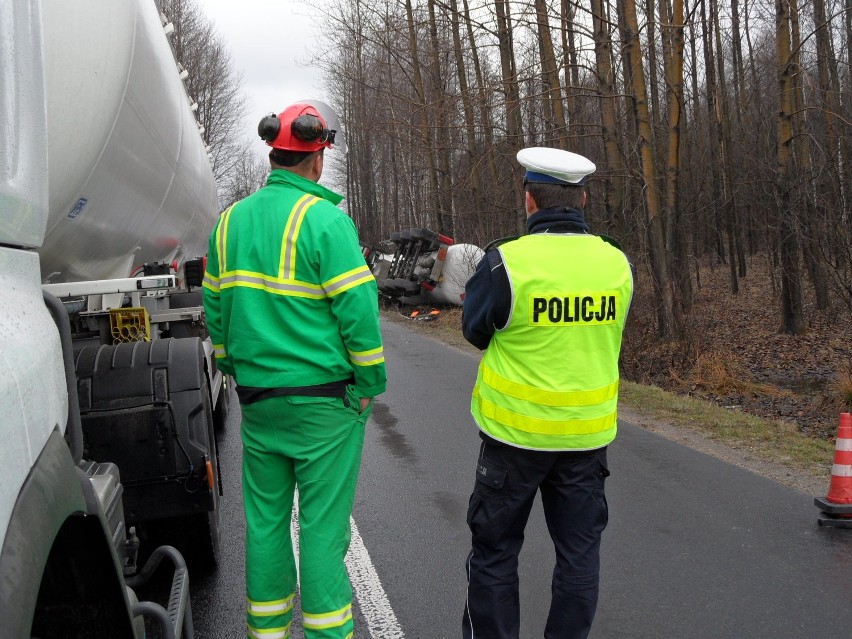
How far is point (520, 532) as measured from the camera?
349 cm

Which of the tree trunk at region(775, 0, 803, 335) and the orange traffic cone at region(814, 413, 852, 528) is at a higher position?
the tree trunk at region(775, 0, 803, 335)

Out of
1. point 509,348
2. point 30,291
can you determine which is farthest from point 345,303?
point 30,291

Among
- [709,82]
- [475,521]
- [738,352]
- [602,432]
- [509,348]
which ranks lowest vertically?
[738,352]

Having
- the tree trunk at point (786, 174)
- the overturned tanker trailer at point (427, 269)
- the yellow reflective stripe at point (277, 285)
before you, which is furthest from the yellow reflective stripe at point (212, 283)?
the overturned tanker trailer at point (427, 269)

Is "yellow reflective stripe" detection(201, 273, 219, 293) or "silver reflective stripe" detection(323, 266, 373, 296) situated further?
"yellow reflective stripe" detection(201, 273, 219, 293)

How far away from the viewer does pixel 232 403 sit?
36.7ft

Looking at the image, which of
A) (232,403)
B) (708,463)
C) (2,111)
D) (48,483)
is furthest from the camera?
(232,403)

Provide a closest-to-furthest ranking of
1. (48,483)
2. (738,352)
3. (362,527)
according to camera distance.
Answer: (48,483) < (362,527) < (738,352)

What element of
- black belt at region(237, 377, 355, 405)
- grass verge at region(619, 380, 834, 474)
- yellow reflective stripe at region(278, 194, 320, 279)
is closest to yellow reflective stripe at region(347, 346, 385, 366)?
black belt at region(237, 377, 355, 405)

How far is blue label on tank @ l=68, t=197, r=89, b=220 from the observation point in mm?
4227

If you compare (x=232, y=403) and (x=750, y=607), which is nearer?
(x=750, y=607)

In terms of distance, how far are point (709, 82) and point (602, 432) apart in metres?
32.6

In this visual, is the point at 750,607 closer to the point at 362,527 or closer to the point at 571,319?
the point at 571,319

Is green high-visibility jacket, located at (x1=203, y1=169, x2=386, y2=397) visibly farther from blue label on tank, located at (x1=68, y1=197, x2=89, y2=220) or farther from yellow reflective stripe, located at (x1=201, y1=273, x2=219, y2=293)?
blue label on tank, located at (x1=68, y1=197, x2=89, y2=220)
